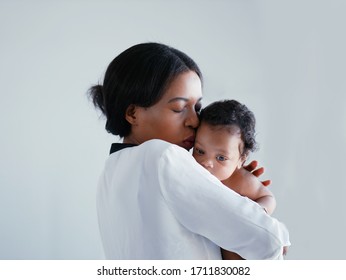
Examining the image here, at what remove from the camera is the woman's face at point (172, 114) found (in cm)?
113

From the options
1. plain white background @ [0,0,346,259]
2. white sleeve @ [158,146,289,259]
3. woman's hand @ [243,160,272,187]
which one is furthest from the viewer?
plain white background @ [0,0,346,259]

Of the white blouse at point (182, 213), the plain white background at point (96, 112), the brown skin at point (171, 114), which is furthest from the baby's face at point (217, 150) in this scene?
the plain white background at point (96, 112)

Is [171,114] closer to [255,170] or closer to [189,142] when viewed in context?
[189,142]

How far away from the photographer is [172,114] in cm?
115

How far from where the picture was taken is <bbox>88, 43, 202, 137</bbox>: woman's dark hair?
113cm

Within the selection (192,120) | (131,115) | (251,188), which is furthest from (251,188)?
(131,115)

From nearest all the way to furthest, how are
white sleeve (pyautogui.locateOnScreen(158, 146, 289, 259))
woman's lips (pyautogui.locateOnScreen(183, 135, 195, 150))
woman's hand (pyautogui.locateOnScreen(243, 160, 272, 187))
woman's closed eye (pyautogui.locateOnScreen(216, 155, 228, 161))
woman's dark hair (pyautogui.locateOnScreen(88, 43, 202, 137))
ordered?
1. white sleeve (pyautogui.locateOnScreen(158, 146, 289, 259))
2. woman's dark hair (pyautogui.locateOnScreen(88, 43, 202, 137))
3. woman's lips (pyautogui.locateOnScreen(183, 135, 195, 150))
4. woman's closed eye (pyautogui.locateOnScreen(216, 155, 228, 161))
5. woman's hand (pyautogui.locateOnScreen(243, 160, 272, 187))

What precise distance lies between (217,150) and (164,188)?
0.43 m

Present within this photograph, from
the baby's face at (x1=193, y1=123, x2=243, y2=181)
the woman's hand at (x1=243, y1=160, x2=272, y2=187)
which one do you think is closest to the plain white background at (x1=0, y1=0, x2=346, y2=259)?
the woman's hand at (x1=243, y1=160, x2=272, y2=187)

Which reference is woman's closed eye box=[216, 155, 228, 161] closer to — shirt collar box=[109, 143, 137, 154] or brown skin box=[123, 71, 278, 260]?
brown skin box=[123, 71, 278, 260]

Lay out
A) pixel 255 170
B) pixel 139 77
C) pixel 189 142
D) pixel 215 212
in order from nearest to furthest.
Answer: pixel 215 212 < pixel 139 77 < pixel 189 142 < pixel 255 170

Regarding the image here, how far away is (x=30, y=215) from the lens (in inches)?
109
